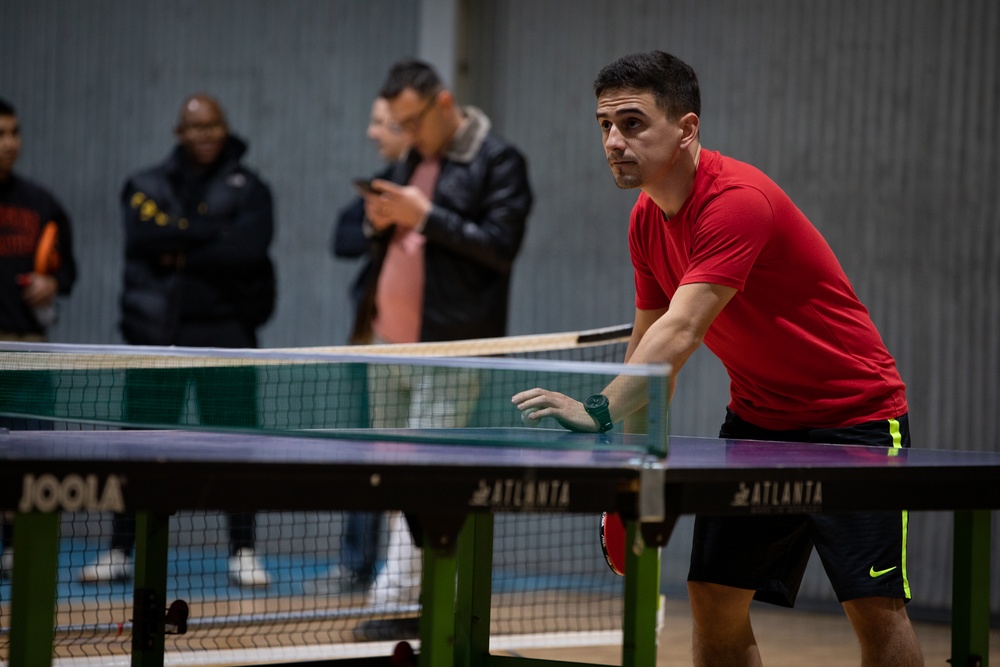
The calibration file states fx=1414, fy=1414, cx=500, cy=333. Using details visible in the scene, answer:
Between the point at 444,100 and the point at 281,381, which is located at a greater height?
the point at 444,100

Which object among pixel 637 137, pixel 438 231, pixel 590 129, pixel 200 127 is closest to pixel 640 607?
pixel 637 137

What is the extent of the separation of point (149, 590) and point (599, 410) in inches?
49.4

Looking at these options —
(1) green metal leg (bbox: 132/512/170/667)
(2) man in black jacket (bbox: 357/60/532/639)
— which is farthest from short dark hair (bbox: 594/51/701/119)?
(2) man in black jacket (bbox: 357/60/532/639)

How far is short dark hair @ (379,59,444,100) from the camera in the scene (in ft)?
20.4

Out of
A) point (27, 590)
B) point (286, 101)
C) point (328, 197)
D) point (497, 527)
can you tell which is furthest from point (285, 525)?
point (27, 590)

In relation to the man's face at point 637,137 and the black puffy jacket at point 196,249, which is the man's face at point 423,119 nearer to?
the black puffy jacket at point 196,249

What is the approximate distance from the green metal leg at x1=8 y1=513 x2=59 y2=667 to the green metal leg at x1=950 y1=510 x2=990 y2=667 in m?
2.03

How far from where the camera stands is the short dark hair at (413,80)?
622 cm

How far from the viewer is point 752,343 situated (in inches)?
143

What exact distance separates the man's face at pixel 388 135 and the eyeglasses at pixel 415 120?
0.15 ft

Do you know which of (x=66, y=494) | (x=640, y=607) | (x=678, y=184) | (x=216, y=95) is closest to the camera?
(x=66, y=494)

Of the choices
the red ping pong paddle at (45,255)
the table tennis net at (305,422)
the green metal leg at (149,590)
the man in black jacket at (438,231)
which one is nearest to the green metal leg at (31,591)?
the table tennis net at (305,422)

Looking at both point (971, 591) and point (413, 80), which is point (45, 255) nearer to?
point (413, 80)

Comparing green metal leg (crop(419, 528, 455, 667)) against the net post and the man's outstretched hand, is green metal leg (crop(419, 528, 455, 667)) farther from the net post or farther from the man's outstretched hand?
the man's outstretched hand
